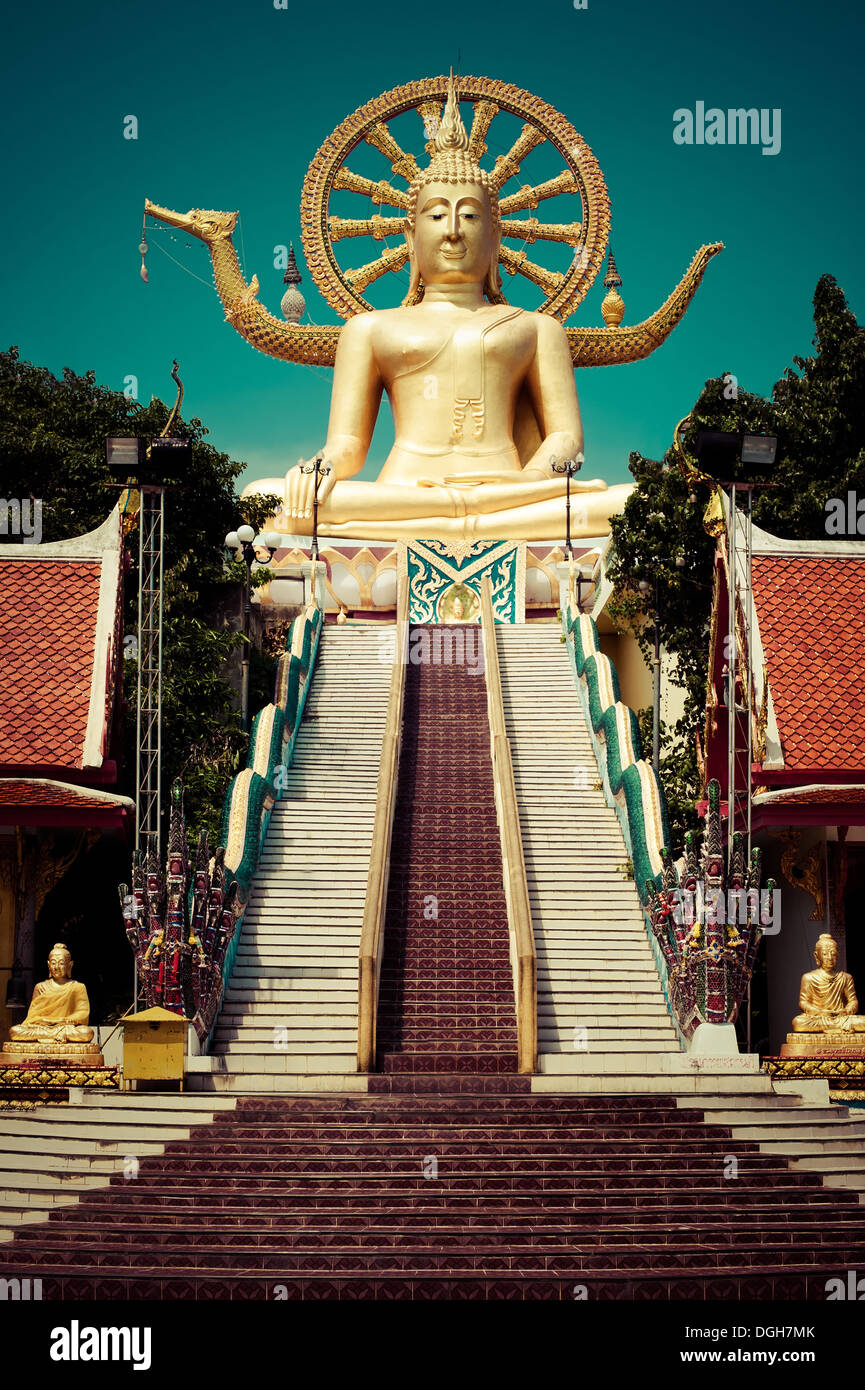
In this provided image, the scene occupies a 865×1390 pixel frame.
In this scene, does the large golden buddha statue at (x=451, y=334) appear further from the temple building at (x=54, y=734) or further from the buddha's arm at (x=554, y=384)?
the temple building at (x=54, y=734)

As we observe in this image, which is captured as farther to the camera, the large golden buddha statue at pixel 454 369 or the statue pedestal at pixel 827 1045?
the large golden buddha statue at pixel 454 369

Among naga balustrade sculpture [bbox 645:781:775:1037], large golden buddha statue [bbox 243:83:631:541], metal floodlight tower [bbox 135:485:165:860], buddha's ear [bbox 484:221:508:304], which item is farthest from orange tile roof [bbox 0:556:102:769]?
buddha's ear [bbox 484:221:508:304]

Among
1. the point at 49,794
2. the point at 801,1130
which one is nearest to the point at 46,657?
the point at 49,794

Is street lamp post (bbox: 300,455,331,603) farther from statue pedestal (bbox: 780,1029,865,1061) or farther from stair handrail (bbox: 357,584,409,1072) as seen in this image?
statue pedestal (bbox: 780,1029,865,1061)

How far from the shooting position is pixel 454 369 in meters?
28.2

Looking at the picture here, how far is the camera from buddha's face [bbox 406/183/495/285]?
28484mm

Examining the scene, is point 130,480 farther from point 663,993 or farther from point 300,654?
point 663,993

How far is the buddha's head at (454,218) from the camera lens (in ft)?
93.5

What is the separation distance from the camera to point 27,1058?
48.3ft

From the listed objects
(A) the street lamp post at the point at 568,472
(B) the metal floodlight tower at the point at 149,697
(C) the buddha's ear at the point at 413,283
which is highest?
(C) the buddha's ear at the point at 413,283

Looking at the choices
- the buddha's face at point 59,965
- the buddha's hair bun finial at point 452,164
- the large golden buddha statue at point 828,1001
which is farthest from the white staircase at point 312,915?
the buddha's hair bun finial at point 452,164

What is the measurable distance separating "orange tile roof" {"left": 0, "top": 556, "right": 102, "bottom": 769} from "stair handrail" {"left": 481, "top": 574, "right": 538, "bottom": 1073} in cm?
419

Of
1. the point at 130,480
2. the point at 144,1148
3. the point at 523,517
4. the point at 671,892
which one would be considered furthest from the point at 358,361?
the point at 144,1148

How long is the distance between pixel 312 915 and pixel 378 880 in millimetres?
1038
